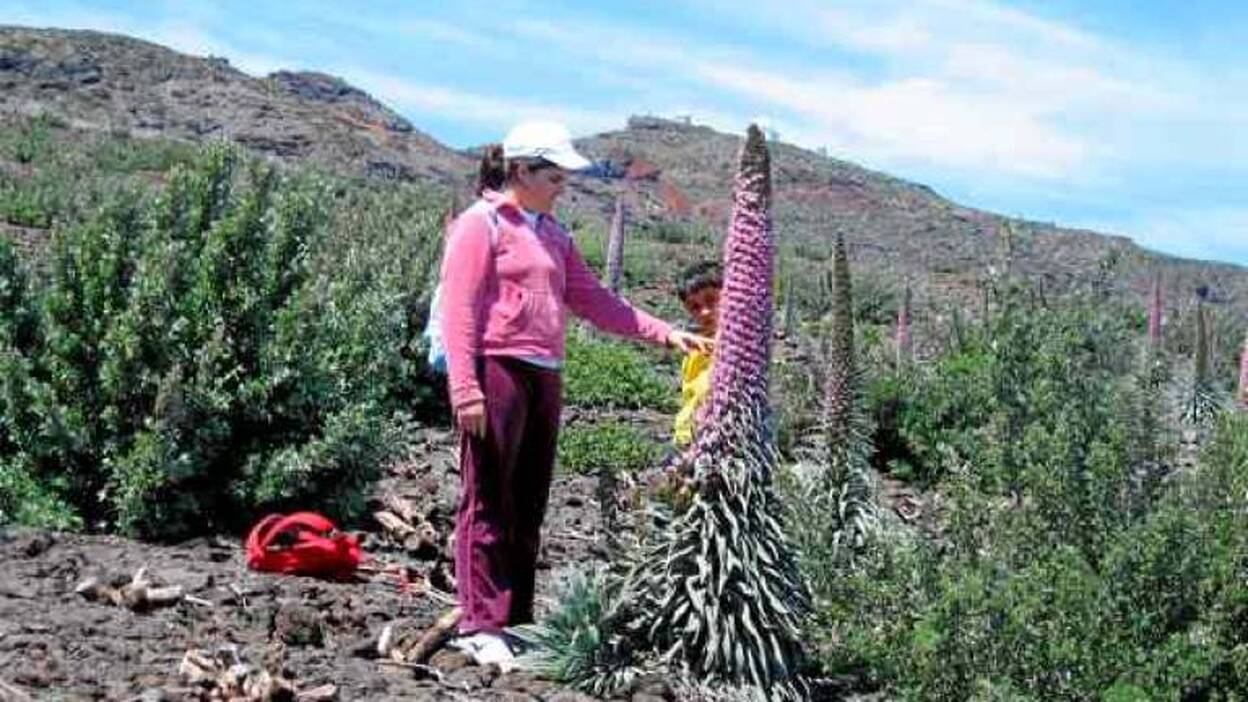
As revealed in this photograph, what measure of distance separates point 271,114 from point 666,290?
2248 centimetres

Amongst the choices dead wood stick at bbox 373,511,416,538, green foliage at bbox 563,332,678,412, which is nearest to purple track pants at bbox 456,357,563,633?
dead wood stick at bbox 373,511,416,538

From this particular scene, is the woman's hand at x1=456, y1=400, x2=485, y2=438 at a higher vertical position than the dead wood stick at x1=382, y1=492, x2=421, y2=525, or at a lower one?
higher

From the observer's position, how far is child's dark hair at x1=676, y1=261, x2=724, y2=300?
17.9 ft

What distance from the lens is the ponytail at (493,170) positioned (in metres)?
4.92

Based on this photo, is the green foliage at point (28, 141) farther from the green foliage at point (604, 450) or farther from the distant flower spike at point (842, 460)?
the distant flower spike at point (842, 460)

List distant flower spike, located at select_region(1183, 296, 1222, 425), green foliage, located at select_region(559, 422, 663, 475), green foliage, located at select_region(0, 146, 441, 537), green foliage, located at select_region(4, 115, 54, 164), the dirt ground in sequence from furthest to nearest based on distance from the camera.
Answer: green foliage, located at select_region(4, 115, 54, 164), distant flower spike, located at select_region(1183, 296, 1222, 425), green foliage, located at select_region(559, 422, 663, 475), green foliage, located at select_region(0, 146, 441, 537), the dirt ground

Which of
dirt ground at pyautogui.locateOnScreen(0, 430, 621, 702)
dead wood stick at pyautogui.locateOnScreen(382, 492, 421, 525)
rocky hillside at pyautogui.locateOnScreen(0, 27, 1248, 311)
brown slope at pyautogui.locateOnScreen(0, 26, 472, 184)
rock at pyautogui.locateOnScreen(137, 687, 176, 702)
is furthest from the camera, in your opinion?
brown slope at pyautogui.locateOnScreen(0, 26, 472, 184)

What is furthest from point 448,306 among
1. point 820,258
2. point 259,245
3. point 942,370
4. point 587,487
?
point 820,258

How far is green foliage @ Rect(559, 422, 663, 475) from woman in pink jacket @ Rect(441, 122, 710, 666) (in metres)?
4.29

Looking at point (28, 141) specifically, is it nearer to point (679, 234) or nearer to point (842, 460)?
point (679, 234)

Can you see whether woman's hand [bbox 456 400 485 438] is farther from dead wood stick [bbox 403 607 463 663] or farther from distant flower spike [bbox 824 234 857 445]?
distant flower spike [bbox 824 234 857 445]

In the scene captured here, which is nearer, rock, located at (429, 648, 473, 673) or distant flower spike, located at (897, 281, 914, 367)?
rock, located at (429, 648, 473, 673)

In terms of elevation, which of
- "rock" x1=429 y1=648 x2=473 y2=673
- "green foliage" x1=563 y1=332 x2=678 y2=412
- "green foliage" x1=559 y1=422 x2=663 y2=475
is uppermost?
"green foliage" x1=563 y1=332 x2=678 y2=412

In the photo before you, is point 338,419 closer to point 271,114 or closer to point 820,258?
point 820,258
